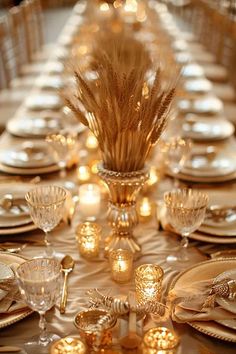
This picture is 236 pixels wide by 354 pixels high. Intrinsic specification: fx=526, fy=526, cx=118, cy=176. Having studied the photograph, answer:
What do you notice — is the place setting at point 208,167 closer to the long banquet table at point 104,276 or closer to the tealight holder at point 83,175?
the long banquet table at point 104,276

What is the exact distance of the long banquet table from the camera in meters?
0.97

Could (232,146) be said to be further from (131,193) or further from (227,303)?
(227,303)

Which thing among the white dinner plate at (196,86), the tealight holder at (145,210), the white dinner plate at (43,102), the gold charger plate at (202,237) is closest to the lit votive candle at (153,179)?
the tealight holder at (145,210)

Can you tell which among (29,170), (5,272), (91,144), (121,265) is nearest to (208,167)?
(91,144)

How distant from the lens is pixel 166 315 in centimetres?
103

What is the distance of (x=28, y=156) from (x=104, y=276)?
0.75 meters

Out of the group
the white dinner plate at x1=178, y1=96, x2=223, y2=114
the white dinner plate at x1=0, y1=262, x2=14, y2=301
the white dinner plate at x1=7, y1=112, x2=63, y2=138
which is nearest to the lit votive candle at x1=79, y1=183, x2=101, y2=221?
the white dinner plate at x1=0, y1=262, x2=14, y2=301

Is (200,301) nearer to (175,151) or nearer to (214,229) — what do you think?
(214,229)

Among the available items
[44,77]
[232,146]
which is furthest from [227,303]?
[44,77]

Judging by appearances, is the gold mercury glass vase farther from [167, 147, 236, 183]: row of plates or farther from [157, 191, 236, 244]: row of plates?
[167, 147, 236, 183]: row of plates

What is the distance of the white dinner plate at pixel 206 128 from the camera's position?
2037 mm

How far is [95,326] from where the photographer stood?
936 millimetres

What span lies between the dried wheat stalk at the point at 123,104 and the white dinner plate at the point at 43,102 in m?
1.28

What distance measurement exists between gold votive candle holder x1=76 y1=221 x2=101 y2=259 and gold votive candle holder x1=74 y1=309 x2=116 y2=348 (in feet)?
1.02
